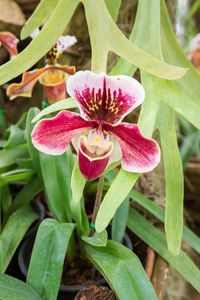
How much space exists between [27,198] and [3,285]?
1.29 feet

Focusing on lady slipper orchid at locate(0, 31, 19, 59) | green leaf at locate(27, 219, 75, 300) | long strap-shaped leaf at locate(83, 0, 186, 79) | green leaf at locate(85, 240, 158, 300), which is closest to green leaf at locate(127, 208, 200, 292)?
green leaf at locate(85, 240, 158, 300)

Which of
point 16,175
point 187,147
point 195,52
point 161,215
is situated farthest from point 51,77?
point 187,147

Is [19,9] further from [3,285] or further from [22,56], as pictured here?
[3,285]

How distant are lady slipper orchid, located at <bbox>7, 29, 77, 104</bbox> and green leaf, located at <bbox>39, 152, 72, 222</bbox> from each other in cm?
18

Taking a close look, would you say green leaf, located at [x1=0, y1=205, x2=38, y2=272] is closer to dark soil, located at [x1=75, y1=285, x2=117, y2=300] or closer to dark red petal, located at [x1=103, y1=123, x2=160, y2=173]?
dark soil, located at [x1=75, y1=285, x2=117, y2=300]

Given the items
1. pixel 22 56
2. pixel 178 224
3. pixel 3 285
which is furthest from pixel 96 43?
pixel 3 285

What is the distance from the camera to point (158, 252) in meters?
0.94

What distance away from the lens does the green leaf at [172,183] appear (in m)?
0.74

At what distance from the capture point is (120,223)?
3.09 ft

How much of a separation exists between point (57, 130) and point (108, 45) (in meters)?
0.25

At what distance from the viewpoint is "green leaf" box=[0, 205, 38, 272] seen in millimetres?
878

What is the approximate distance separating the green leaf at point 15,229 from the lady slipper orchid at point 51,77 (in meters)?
0.35

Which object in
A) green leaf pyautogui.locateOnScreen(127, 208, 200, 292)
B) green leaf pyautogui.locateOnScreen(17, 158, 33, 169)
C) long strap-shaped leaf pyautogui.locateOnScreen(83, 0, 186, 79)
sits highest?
long strap-shaped leaf pyautogui.locateOnScreen(83, 0, 186, 79)

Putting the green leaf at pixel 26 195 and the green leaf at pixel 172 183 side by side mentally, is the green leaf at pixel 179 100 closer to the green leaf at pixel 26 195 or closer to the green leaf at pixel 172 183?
the green leaf at pixel 172 183
